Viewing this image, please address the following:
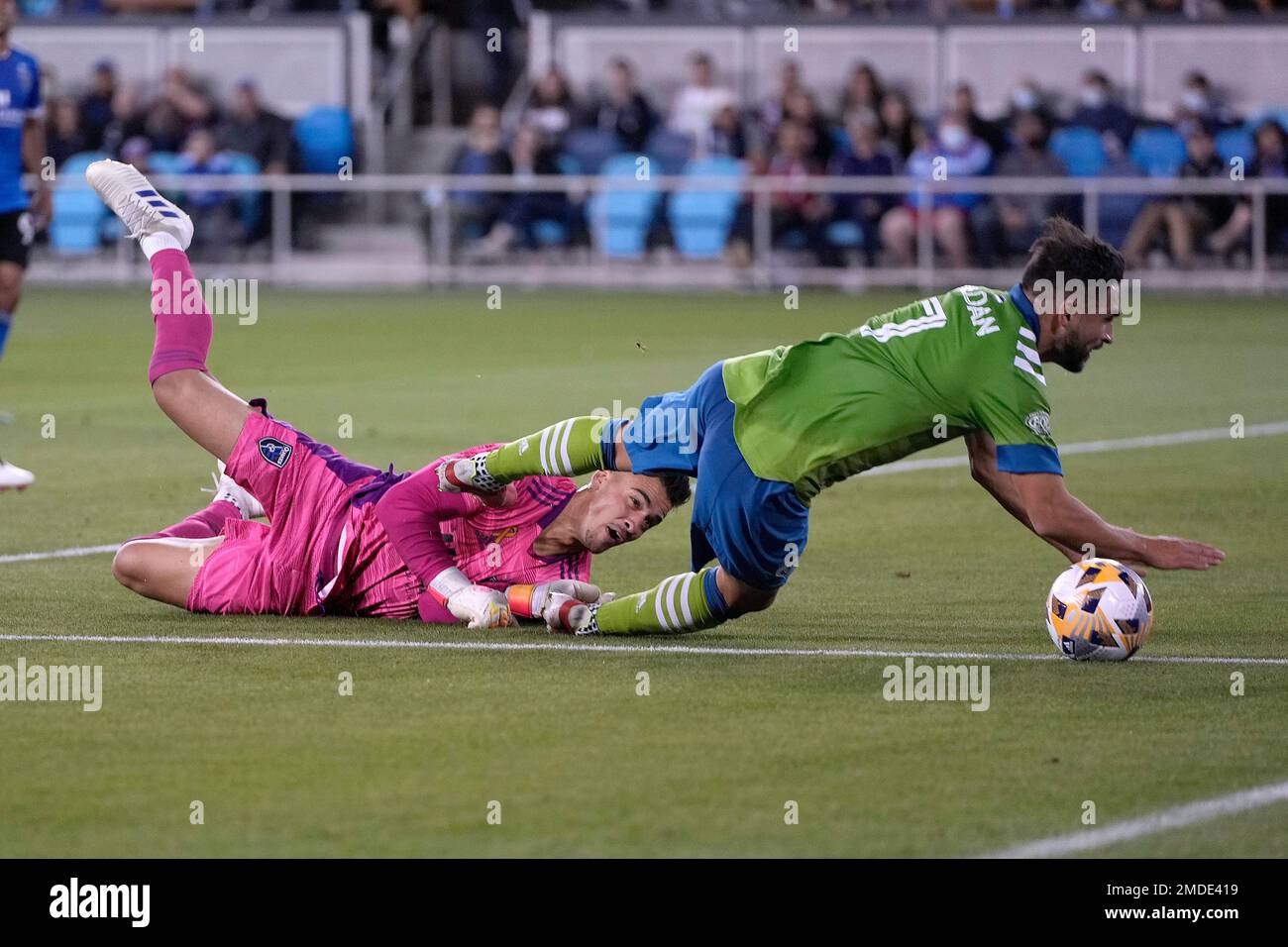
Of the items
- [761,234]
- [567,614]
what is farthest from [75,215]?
[567,614]

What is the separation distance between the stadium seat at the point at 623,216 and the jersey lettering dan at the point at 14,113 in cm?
1232

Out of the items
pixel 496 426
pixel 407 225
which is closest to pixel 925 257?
pixel 407 225

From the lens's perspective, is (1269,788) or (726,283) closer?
(1269,788)

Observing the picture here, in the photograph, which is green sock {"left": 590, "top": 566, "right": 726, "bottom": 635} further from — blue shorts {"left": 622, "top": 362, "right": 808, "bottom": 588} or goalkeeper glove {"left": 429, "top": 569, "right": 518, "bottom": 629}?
goalkeeper glove {"left": 429, "top": 569, "right": 518, "bottom": 629}

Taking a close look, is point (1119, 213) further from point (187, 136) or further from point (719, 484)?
point (719, 484)

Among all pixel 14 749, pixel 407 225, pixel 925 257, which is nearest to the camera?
pixel 14 749

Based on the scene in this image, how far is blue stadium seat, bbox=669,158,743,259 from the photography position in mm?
25484

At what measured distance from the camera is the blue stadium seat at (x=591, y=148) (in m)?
26.6

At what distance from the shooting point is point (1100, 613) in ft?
24.0

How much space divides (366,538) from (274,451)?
47 cm

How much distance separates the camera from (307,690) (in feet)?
22.4

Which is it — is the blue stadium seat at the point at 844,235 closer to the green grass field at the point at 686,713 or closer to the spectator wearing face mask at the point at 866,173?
→ the spectator wearing face mask at the point at 866,173

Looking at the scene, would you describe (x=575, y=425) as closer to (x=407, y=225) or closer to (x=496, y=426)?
(x=496, y=426)

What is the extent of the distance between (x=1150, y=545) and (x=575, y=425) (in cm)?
189
